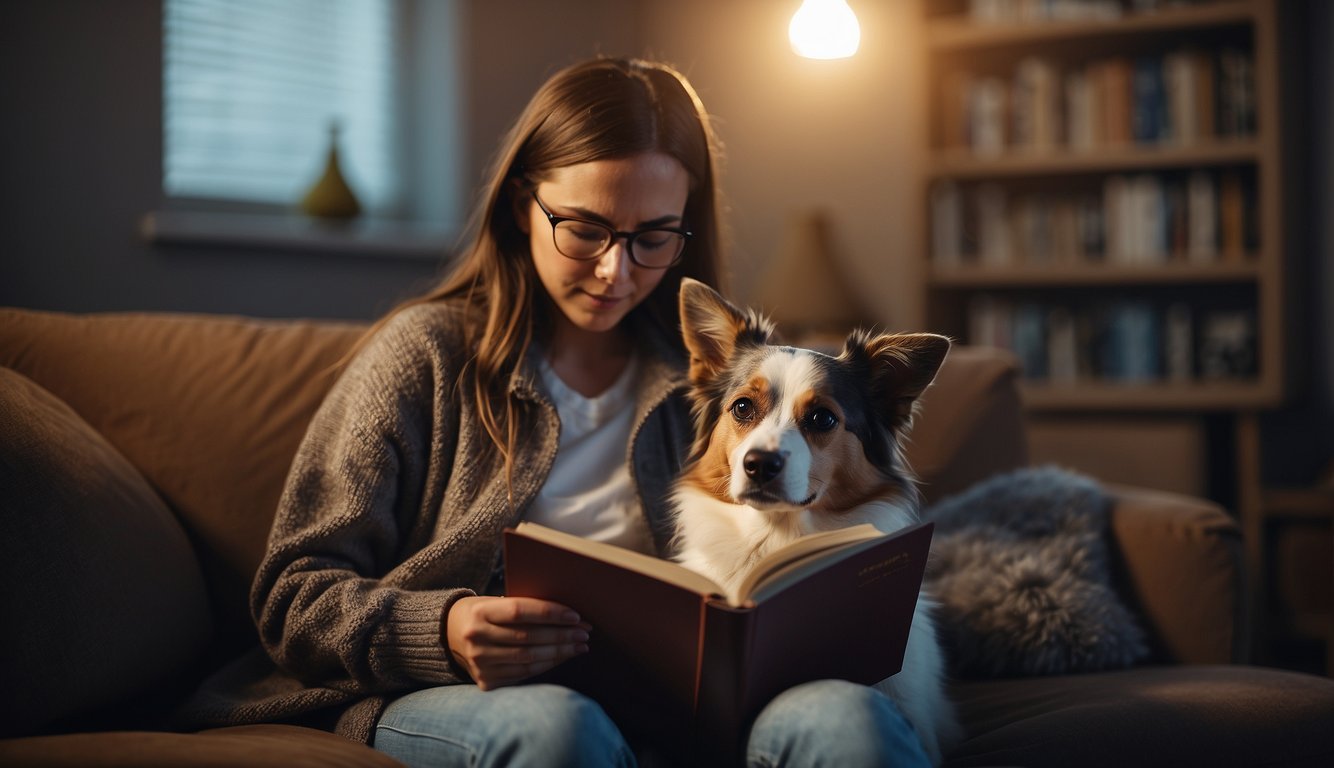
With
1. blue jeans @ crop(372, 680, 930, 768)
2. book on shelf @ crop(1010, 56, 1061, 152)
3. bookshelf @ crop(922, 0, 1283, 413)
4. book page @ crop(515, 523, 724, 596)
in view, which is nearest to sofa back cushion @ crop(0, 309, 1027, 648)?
blue jeans @ crop(372, 680, 930, 768)

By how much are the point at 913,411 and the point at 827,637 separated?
46cm

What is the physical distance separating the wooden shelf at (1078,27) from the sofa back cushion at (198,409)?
2804 mm

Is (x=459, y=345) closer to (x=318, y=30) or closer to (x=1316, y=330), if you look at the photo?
(x=318, y=30)

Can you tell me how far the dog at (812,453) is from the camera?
1.37 metres

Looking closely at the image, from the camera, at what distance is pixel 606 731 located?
1.15 meters

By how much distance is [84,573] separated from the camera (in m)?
1.35

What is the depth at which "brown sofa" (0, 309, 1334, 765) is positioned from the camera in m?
1.28

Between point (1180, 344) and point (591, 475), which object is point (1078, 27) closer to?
point (1180, 344)

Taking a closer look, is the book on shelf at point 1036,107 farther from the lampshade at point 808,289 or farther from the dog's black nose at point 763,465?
the dog's black nose at point 763,465

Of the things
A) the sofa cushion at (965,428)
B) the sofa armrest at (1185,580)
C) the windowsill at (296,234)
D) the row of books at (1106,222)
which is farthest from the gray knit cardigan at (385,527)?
the row of books at (1106,222)

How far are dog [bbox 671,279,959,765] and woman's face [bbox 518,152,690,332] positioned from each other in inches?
4.5

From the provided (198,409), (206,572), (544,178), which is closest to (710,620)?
(544,178)

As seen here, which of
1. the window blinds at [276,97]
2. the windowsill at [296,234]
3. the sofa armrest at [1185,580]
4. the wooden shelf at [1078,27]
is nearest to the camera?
the sofa armrest at [1185,580]

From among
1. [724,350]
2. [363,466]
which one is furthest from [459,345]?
[724,350]
